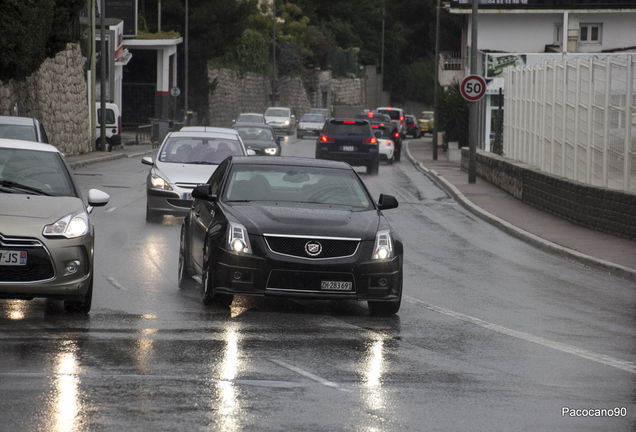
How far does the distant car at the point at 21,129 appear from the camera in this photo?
18.5 metres

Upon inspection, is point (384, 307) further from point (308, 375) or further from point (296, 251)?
point (308, 375)

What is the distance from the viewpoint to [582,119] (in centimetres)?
2075

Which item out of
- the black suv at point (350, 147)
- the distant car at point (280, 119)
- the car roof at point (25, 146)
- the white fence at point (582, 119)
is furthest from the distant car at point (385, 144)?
the car roof at point (25, 146)

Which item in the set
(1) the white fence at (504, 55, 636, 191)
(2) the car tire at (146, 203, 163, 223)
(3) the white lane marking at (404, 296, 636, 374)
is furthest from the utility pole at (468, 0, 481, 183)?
(3) the white lane marking at (404, 296, 636, 374)

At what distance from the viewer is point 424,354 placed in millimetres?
8203

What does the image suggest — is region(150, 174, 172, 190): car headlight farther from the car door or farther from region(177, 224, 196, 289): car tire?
region(177, 224, 196, 289): car tire

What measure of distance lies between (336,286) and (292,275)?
1.35 ft

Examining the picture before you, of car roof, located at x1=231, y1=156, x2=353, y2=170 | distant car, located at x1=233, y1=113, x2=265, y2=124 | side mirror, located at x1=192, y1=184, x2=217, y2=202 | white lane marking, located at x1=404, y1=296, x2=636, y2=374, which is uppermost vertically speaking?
distant car, located at x1=233, y1=113, x2=265, y2=124

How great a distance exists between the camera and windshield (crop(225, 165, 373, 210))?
10.8m

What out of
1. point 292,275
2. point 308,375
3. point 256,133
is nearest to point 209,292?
point 292,275

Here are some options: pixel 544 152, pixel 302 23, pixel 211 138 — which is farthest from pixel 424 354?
pixel 302 23

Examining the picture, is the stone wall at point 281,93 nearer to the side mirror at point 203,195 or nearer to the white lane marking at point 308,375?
the side mirror at point 203,195

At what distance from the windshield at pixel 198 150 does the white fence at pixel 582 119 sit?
257 inches

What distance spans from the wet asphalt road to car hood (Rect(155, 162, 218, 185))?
5106mm
